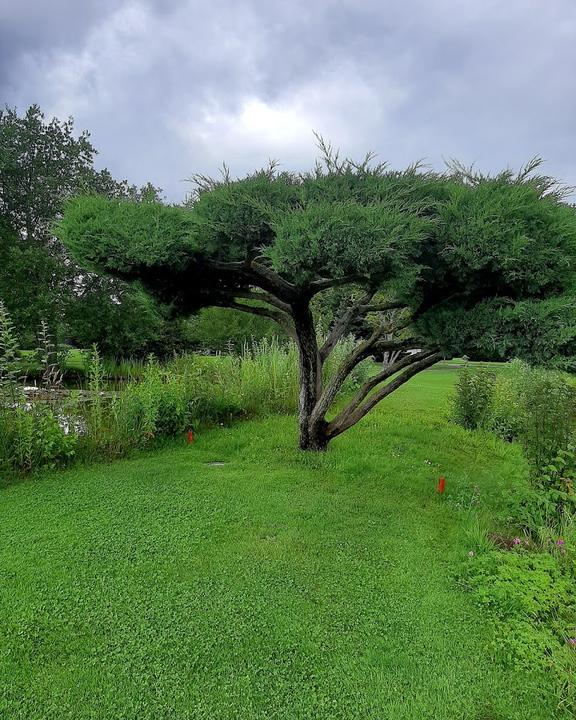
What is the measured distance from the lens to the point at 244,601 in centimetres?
200

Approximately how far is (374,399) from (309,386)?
2.14ft

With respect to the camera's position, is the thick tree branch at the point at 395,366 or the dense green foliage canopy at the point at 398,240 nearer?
the dense green foliage canopy at the point at 398,240

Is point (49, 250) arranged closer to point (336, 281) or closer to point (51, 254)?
point (51, 254)

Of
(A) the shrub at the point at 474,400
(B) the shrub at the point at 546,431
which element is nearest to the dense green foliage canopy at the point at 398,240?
(B) the shrub at the point at 546,431

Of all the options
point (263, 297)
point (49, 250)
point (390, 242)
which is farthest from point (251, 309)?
point (49, 250)

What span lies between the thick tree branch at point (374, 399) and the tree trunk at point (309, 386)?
135 mm

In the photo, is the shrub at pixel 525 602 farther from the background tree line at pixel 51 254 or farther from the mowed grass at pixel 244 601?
the background tree line at pixel 51 254

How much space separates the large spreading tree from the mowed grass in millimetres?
1398

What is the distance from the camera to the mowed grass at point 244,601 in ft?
4.93

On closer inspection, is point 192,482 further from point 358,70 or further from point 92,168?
point 92,168

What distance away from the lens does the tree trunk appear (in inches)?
156

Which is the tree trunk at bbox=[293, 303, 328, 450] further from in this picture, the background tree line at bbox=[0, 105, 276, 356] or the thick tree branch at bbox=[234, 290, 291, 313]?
the background tree line at bbox=[0, 105, 276, 356]

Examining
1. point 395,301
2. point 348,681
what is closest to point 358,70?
point 395,301

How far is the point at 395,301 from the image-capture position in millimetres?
3662
